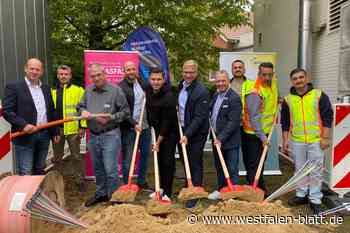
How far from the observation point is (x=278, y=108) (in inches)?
225

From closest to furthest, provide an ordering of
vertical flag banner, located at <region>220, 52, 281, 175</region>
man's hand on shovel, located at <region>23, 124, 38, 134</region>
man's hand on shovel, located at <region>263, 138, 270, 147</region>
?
man's hand on shovel, located at <region>23, 124, 38, 134</region>, man's hand on shovel, located at <region>263, 138, 270, 147</region>, vertical flag banner, located at <region>220, 52, 281, 175</region>

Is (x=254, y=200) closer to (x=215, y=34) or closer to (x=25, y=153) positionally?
(x=25, y=153)

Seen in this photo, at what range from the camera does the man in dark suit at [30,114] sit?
15.4 feet

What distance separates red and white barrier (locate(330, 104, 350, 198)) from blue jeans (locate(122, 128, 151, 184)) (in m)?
2.60

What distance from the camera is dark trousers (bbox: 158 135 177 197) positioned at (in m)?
5.37

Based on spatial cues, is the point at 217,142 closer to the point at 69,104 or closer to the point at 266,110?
the point at 266,110

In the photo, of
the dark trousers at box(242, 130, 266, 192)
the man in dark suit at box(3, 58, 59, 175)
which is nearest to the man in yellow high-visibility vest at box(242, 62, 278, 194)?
the dark trousers at box(242, 130, 266, 192)

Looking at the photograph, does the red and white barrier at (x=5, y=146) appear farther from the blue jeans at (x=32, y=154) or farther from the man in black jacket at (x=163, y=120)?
the man in black jacket at (x=163, y=120)

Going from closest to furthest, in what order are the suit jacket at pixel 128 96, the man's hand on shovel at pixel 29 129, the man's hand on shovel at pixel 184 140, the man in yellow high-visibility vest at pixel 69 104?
the man's hand on shovel at pixel 29 129, the man's hand on shovel at pixel 184 140, the suit jacket at pixel 128 96, the man in yellow high-visibility vest at pixel 69 104

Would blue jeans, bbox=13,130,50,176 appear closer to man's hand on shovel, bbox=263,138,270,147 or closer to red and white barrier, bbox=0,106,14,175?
red and white barrier, bbox=0,106,14,175

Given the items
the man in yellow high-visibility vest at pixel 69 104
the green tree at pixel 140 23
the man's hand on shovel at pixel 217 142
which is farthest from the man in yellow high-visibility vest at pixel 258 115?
the green tree at pixel 140 23

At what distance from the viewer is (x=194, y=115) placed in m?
5.27

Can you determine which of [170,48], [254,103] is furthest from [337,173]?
[170,48]

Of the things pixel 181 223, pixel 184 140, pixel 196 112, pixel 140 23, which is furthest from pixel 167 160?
pixel 140 23
